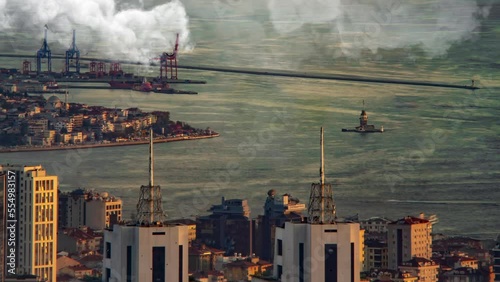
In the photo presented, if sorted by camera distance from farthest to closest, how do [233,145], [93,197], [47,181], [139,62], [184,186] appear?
[139,62], [233,145], [184,186], [93,197], [47,181]

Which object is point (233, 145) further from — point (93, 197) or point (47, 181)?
point (47, 181)

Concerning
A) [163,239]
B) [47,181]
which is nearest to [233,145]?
[47,181]

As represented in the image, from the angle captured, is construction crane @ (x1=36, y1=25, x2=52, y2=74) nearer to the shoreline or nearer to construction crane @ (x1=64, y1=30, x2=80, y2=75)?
construction crane @ (x1=64, y1=30, x2=80, y2=75)

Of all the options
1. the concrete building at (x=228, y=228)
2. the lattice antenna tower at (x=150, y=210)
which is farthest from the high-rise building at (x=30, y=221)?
the lattice antenna tower at (x=150, y=210)

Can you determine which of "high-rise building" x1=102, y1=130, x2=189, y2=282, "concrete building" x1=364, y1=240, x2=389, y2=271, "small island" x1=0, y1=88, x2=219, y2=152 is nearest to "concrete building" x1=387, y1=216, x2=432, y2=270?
"concrete building" x1=364, y1=240, x2=389, y2=271

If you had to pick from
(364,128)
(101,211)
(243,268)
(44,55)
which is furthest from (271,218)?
(44,55)

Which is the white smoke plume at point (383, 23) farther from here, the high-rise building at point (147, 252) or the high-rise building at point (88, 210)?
the high-rise building at point (147, 252)
